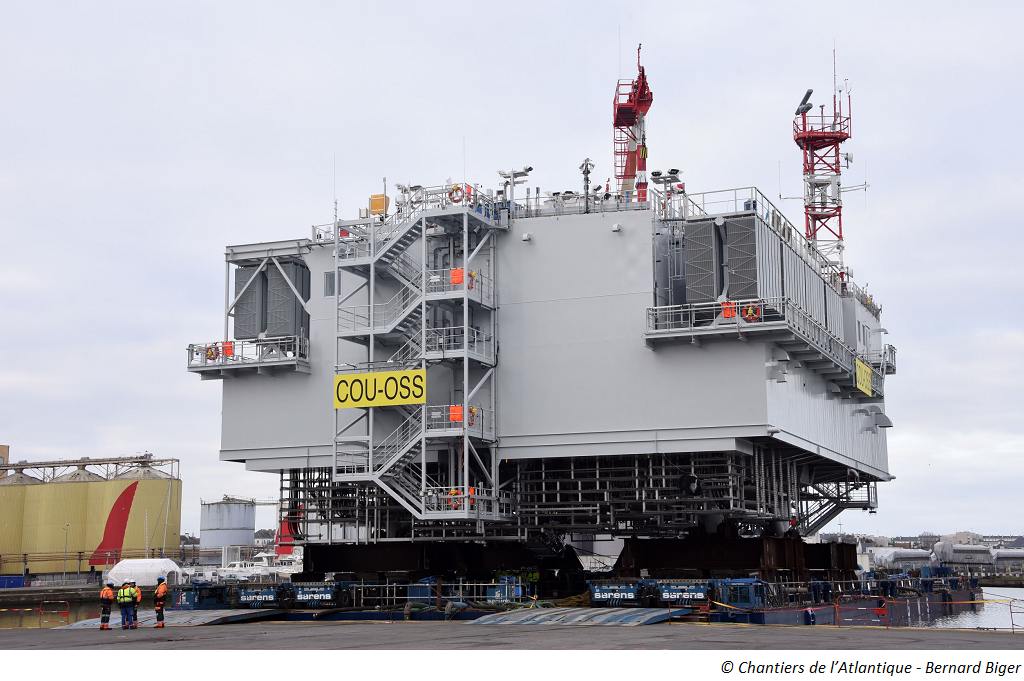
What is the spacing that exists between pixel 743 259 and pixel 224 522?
83456 mm

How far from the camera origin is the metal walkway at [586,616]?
37.5m

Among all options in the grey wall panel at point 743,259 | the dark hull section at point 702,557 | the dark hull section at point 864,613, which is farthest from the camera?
the dark hull section at point 702,557

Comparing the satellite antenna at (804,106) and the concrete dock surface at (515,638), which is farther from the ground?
the satellite antenna at (804,106)

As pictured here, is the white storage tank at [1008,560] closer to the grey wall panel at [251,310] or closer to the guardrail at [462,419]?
the guardrail at [462,419]

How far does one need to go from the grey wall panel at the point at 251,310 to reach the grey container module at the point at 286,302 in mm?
281

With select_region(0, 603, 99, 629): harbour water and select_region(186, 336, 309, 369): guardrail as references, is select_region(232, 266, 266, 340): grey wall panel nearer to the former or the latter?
select_region(186, 336, 309, 369): guardrail

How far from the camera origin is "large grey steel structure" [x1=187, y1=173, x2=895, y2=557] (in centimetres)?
4659

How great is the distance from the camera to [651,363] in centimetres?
4719

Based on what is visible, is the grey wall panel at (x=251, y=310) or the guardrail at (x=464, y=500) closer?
the guardrail at (x=464, y=500)

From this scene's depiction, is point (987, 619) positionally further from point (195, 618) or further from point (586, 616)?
point (195, 618)

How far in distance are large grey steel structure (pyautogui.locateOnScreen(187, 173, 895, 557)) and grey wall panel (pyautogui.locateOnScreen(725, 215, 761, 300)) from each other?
2.8 inches

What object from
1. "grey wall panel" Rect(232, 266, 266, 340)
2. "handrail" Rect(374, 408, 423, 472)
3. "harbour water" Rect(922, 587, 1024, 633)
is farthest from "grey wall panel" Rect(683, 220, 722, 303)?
"grey wall panel" Rect(232, 266, 266, 340)

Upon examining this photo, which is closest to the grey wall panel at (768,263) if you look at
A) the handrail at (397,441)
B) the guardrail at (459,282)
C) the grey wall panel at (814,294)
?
the grey wall panel at (814,294)

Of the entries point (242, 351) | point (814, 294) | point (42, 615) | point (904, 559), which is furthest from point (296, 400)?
point (904, 559)
